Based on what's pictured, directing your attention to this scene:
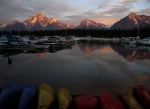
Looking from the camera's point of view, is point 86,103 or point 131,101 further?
point 131,101

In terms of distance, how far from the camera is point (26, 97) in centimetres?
839

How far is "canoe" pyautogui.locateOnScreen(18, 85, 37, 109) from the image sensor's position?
8.04m

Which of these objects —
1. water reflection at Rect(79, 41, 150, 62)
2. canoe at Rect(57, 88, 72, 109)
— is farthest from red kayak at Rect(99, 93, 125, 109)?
water reflection at Rect(79, 41, 150, 62)

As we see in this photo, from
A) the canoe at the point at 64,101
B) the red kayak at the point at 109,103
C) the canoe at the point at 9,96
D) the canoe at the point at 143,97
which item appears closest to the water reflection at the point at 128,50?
the canoe at the point at 143,97

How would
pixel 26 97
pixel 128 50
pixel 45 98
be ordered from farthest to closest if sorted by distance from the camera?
pixel 128 50 < pixel 26 97 < pixel 45 98

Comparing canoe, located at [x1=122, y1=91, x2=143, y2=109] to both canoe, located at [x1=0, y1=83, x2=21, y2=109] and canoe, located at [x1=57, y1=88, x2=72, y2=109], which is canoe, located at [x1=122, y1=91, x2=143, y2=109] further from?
canoe, located at [x1=0, y1=83, x2=21, y2=109]

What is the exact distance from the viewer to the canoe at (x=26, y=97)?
8.04 metres

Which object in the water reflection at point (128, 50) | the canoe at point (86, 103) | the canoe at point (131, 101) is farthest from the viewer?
the water reflection at point (128, 50)

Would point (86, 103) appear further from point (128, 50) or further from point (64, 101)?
point (128, 50)

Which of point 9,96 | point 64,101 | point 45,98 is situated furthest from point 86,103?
point 9,96

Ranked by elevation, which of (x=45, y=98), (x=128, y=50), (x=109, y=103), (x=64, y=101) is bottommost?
(x=128, y=50)

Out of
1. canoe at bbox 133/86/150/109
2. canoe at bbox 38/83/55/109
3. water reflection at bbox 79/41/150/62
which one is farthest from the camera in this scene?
water reflection at bbox 79/41/150/62

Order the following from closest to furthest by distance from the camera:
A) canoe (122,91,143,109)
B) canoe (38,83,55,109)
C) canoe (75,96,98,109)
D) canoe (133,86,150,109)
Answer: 1. canoe (38,83,55,109)
2. canoe (122,91,143,109)
3. canoe (75,96,98,109)
4. canoe (133,86,150,109)

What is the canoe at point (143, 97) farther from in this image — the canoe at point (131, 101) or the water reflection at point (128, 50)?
the water reflection at point (128, 50)
